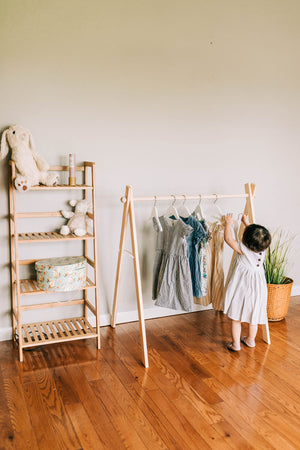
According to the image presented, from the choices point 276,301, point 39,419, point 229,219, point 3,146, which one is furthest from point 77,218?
point 276,301

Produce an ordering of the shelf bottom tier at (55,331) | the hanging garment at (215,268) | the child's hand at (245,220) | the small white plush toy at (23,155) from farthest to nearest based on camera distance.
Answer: the hanging garment at (215,268) < the child's hand at (245,220) < the shelf bottom tier at (55,331) < the small white plush toy at (23,155)

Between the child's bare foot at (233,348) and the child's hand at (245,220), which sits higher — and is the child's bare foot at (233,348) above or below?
below

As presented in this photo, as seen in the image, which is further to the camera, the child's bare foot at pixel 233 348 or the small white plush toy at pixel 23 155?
the child's bare foot at pixel 233 348

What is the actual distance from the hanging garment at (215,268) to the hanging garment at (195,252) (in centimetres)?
21

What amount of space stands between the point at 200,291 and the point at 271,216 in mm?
1271

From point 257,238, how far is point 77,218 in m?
1.19

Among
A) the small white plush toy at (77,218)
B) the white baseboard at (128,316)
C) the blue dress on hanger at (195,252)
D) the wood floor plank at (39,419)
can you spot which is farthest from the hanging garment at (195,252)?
the wood floor plank at (39,419)

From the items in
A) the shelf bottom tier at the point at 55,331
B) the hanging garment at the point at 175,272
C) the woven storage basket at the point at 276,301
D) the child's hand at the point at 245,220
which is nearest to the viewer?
the shelf bottom tier at the point at 55,331

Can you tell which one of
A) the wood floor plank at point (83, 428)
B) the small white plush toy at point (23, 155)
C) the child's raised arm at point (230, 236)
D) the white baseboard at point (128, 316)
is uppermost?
the small white plush toy at point (23, 155)

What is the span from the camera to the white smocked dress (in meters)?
2.71

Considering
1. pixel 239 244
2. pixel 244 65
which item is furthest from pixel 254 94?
pixel 239 244

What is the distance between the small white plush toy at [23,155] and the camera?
2543mm

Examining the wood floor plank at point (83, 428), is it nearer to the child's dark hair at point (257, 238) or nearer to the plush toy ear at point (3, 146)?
the child's dark hair at point (257, 238)

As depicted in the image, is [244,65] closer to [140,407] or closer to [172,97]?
[172,97]
